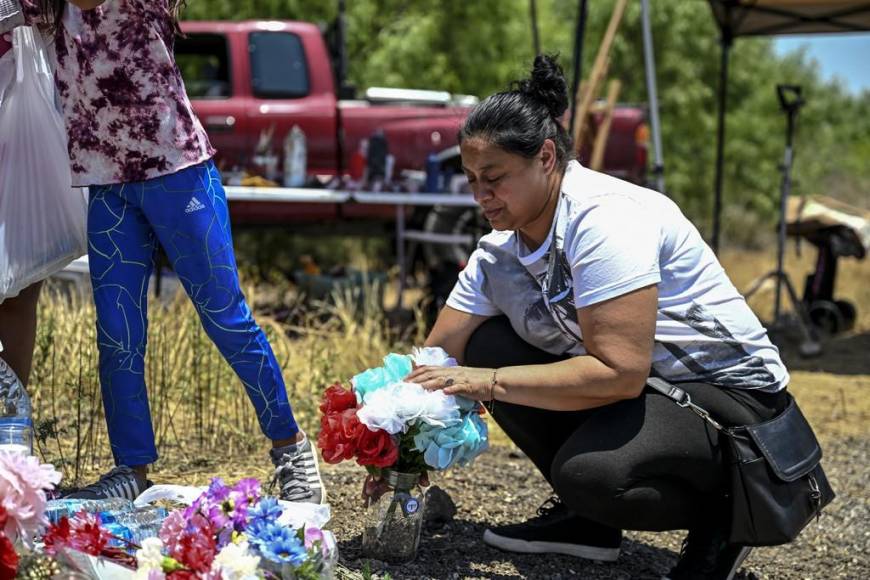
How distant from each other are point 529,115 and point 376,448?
931mm

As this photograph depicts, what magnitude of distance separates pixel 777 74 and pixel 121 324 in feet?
72.2

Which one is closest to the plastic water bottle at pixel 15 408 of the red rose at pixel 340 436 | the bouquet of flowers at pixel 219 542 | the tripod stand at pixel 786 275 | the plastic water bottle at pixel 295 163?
the bouquet of flowers at pixel 219 542

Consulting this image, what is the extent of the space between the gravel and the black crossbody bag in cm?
45

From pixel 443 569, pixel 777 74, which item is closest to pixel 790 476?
pixel 443 569

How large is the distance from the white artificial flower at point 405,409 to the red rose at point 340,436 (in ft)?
0.13

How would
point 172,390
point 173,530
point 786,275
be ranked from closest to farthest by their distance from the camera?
point 173,530
point 172,390
point 786,275

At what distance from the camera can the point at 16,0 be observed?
303cm

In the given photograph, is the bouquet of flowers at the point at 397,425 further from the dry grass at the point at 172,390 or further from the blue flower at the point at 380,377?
the dry grass at the point at 172,390

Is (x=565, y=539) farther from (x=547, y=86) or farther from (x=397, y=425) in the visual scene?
(x=547, y=86)

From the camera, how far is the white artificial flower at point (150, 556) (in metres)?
2.25

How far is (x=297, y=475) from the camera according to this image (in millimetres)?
3301

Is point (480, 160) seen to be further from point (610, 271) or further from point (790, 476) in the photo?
point (790, 476)

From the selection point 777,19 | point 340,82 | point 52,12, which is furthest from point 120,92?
point 777,19

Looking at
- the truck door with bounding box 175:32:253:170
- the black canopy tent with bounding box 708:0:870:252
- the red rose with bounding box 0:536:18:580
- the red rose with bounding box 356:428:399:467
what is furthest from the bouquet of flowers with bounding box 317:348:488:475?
the black canopy tent with bounding box 708:0:870:252
